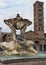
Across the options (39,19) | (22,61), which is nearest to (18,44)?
(22,61)

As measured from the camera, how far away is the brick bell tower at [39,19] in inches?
1748

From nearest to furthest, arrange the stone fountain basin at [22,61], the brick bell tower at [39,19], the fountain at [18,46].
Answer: the stone fountain basin at [22,61], the fountain at [18,46], the brick bell tower at [39,19]

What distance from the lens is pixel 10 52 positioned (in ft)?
25.7

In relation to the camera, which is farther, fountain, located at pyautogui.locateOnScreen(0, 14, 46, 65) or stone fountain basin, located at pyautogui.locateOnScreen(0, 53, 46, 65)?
fountain, located at pyautogui.locateOnScreen(0, 14, 46, 65)

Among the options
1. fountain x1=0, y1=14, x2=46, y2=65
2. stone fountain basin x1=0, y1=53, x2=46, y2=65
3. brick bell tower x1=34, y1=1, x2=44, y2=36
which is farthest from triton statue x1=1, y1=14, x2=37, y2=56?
brick bell tower x1=34, y1=1, x2=44, y2=36

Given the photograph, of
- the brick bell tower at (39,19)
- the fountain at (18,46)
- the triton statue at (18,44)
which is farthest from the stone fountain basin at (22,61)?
the brick bell tower at (39,19)

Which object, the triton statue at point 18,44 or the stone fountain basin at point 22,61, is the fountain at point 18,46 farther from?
the stone fountain basin at point 22,61

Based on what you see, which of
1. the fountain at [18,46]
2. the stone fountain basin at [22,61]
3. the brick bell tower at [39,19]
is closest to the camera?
the stone fountain basin at [22,61]

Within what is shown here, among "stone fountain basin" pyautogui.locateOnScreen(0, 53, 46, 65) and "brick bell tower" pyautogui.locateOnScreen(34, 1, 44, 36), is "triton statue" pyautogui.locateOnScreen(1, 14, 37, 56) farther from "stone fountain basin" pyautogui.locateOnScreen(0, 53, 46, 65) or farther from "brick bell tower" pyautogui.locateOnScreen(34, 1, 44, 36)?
"brick bell tower" pyautogui.locateOnScreen(34, 1, 44, 36)

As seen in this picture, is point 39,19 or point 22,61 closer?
point 22,61

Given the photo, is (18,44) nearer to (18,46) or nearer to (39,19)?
(18,46)

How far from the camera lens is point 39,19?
1772 inches

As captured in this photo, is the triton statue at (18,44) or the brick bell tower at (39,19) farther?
the brick bell tower at (39,19)

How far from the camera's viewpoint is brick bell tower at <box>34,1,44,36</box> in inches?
1748
